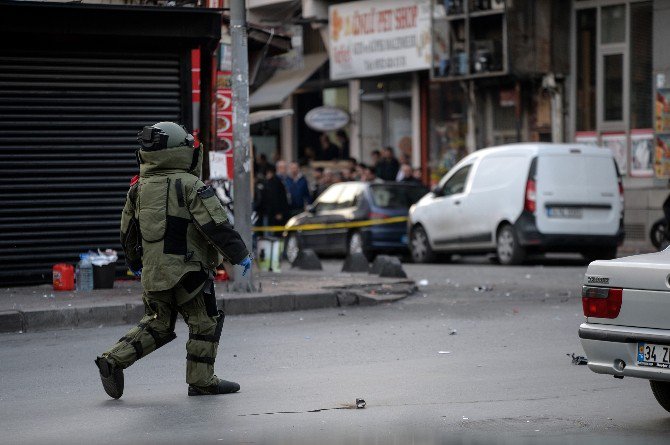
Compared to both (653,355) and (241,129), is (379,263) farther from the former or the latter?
(653,355)

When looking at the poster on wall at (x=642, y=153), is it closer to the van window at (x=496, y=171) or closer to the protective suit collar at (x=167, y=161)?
the van window at (x=496, y=171)

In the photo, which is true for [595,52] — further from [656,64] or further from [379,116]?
[379,116]

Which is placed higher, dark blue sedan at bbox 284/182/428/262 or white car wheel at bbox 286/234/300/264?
dark blue sedan at bbox 284/182/428/262

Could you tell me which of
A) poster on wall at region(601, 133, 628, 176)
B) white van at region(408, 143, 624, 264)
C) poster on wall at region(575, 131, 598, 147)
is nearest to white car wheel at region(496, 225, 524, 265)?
white van at region(408, 143, 624, 264)

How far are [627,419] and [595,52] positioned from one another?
22.0 metres

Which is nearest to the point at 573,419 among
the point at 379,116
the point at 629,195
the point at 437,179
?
the point at 629,195

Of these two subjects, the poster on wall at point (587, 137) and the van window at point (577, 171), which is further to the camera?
the poster on wall at point (587, 137)

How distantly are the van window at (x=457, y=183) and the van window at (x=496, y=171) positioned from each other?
1.48 feet

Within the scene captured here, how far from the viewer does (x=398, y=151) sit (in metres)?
34.0

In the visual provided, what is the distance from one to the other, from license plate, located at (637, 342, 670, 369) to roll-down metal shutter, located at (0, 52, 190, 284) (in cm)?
1000

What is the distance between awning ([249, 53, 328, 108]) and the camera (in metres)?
35.9

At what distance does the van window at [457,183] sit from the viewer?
76.4 feet

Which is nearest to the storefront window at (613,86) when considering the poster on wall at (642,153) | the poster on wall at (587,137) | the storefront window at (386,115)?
the poster on wall at (587,137)

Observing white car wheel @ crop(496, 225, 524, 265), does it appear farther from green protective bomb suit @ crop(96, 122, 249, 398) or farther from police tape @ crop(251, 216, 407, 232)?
green protective bomb suit @ crop(96, 122, 249, 398)
